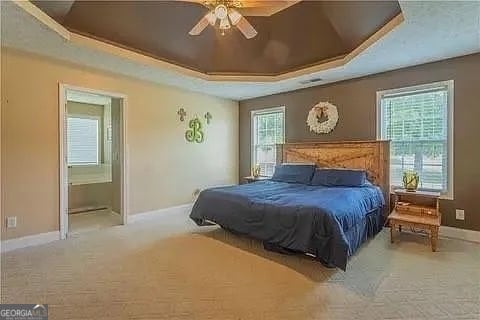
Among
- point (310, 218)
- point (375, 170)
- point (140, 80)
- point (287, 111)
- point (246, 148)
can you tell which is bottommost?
point (310, 218)

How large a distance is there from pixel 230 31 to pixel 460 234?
4.30m

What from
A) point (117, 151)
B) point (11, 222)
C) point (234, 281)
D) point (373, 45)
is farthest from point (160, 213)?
point (373, 45)

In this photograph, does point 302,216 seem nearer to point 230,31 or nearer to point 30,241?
point 230,31

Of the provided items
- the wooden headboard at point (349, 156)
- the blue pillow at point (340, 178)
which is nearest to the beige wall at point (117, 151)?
the wooden headboard at point (349, 156)

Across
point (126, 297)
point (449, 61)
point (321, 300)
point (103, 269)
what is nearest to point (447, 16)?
point (449, 61)

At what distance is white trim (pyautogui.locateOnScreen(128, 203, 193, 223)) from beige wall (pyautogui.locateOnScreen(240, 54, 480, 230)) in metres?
2.64

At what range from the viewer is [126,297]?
2.31m

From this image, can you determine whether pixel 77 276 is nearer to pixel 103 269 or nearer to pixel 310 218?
pixel 103 269

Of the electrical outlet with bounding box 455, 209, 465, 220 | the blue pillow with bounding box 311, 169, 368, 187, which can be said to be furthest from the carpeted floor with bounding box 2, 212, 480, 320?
the blue pillow with bounding box 311, 169, 368, 187

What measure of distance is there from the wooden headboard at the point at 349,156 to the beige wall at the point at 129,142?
5.35 ft

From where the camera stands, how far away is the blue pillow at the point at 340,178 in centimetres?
429

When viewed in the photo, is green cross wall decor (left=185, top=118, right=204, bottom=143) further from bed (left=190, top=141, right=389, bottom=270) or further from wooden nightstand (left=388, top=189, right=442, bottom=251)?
wooden nightstand (left=388, top=189, right=442, bottom=251)

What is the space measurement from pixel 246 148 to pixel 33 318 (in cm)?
524

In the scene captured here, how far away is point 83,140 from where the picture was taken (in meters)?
6.90
